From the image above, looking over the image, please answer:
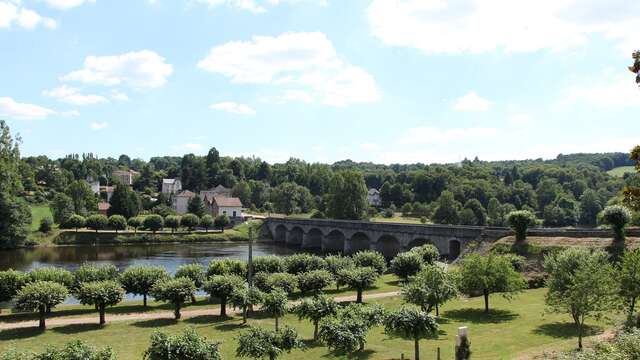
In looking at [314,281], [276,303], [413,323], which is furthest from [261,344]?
[314,281]

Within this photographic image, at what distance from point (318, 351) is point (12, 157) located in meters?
89.4

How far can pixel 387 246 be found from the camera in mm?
96000

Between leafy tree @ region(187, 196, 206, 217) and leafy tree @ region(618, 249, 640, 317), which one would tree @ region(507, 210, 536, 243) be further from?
A: leafy tree @ region(187, 196, 206, 217)

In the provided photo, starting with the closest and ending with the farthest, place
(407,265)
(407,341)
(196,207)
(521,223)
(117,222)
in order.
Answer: (407,341) → (407,265) → (521,223) → (117,222) → (196,207)

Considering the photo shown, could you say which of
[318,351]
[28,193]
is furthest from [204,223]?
[318,351]

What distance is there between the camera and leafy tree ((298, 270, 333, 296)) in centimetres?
5088

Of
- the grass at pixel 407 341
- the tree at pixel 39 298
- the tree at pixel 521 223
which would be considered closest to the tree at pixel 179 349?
the grass at pixel 407 341

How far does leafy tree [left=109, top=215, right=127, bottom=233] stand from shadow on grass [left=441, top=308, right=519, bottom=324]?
294 feet

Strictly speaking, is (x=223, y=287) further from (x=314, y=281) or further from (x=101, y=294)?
(x=314, y=281)

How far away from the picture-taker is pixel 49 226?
10862 cm

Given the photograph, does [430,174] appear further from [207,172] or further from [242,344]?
[242,344]

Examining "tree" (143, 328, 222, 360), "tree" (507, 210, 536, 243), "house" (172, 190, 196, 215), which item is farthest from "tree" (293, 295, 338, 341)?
"house" (172, 190, 196, 215)

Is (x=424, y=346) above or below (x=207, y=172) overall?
below

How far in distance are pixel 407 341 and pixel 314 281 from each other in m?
17.3
